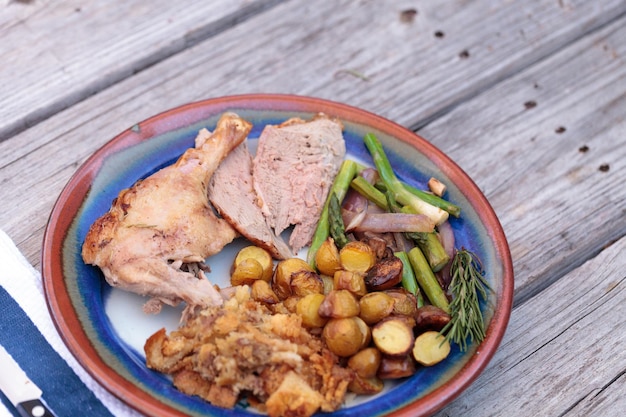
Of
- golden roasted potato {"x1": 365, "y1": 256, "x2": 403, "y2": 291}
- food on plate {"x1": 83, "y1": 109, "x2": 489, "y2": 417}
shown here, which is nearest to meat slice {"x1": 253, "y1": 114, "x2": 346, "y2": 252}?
food on plate {"x1": 83, "y1": 109, "x2": 489, "y2": 417}

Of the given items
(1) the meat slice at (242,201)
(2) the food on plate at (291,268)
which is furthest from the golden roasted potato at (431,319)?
(1) the meat slice at (242,201)

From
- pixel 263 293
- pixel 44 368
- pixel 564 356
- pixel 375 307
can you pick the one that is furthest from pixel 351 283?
pixel 44 368

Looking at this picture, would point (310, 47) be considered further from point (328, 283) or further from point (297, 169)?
point (328, 283)

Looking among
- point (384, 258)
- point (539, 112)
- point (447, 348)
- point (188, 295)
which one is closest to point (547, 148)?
point (539, 112)

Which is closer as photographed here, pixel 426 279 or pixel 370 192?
pixel 426 279

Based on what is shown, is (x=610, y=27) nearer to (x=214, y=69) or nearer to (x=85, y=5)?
(x=214, y=69)

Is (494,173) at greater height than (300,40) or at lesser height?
lesser
